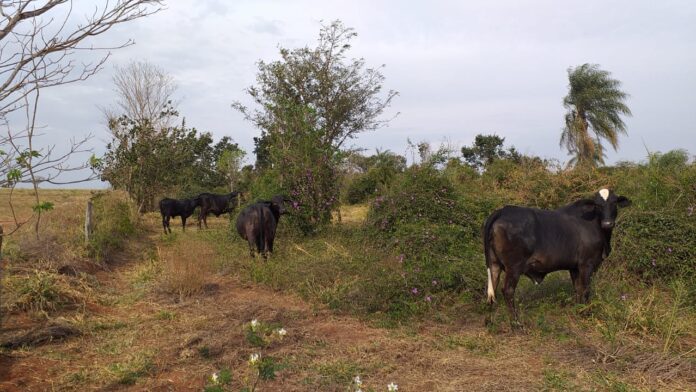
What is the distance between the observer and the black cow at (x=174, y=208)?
1659 centimetres

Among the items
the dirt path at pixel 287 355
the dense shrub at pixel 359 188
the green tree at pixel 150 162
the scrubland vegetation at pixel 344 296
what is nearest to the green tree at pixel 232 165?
the green tree at pixel 150 162

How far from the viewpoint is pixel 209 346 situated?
4.91m

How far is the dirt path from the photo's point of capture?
4.12m

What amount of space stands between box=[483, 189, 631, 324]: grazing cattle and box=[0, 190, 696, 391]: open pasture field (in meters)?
0.43

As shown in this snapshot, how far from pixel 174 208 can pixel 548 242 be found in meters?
14.0

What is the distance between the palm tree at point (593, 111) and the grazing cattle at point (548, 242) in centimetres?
2022

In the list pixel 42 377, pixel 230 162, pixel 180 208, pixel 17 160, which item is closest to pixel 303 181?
pixel 180 208

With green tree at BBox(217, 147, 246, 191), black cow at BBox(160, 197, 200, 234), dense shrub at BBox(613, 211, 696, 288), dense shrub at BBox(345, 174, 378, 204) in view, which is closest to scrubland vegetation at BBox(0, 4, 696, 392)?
dense shrub at BBox(613, 211, 696, 288)

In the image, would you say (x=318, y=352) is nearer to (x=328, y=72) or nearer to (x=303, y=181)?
(x=303, y=181)

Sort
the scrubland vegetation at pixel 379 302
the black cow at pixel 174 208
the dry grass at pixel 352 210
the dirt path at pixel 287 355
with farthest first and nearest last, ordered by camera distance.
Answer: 1. the dry grass at pixel 352 210
2. the black cow at pixel 174 208
3. the scrubland vegetation at pixel 379 302
4. the dirt path at pixel 287 355

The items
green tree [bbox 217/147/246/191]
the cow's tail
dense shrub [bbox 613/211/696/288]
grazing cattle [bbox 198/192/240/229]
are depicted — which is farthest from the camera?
green tree [bbox 217/147/246/191]

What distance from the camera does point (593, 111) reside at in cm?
2541

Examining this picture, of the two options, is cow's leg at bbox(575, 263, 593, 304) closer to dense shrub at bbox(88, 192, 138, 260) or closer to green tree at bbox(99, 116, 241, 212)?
Result: dense shrub at bbox(88, 192, 138, 260)

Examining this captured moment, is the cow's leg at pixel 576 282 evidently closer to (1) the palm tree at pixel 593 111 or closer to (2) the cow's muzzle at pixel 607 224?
(2) the cow's muzzle at pixel 607 224
